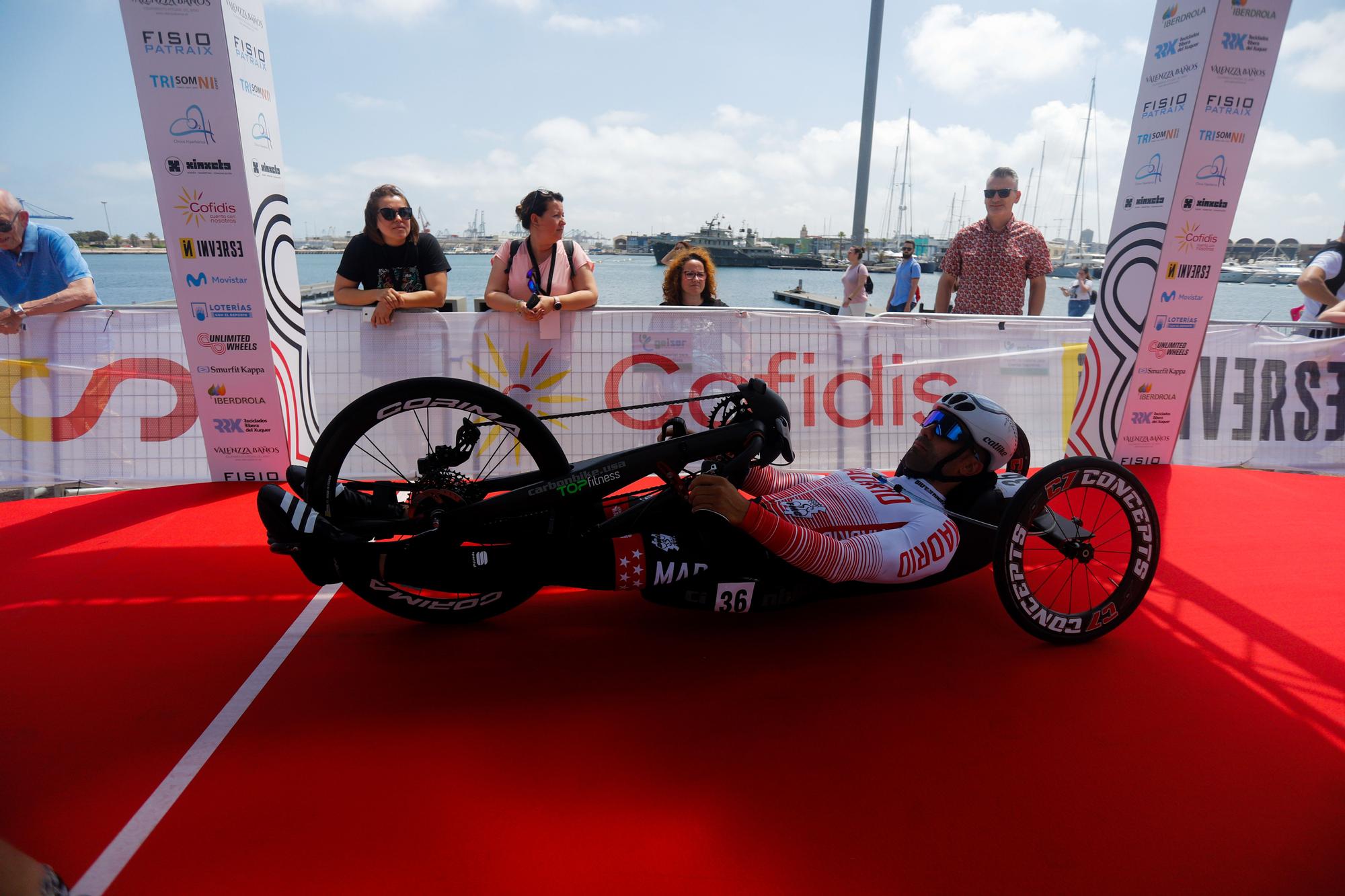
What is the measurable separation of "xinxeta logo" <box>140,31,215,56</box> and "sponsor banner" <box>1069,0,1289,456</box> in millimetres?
6171

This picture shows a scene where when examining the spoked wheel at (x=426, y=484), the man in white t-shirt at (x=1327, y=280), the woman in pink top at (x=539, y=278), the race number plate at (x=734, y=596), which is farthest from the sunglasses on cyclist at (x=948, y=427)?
the man in white t-shirt at (x=1327, y=280)

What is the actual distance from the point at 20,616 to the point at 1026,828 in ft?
12.7

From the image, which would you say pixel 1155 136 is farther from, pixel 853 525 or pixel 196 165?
pixel 196 165

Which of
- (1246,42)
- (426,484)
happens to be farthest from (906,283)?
(426,484)

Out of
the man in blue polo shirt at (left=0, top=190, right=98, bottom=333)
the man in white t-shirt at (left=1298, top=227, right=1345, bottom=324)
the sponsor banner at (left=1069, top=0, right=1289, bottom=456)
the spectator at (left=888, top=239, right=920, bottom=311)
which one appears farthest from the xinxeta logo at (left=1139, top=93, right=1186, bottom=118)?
the man in blue polo shirt at (left=0, top=190, right=98, bottom=333)

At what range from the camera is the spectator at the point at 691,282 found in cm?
573

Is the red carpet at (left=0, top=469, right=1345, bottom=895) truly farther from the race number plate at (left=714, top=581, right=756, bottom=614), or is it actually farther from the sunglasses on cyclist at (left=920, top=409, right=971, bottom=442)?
the sunglasses on cyclist at (left=920, top=409, right=971, bottom=442)

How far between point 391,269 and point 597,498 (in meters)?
3.04

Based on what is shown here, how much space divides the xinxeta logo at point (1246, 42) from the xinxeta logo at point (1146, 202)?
3.15ft

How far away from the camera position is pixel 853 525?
3.17 metres

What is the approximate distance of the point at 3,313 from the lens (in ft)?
16.3

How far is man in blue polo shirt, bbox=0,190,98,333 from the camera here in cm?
501

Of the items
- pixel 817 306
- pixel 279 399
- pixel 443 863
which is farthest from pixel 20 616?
pixel 817 306

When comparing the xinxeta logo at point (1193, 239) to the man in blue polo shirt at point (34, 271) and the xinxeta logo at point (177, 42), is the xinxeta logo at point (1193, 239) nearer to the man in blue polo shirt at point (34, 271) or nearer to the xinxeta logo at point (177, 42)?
the xinxeta logo at point (177, 42)
